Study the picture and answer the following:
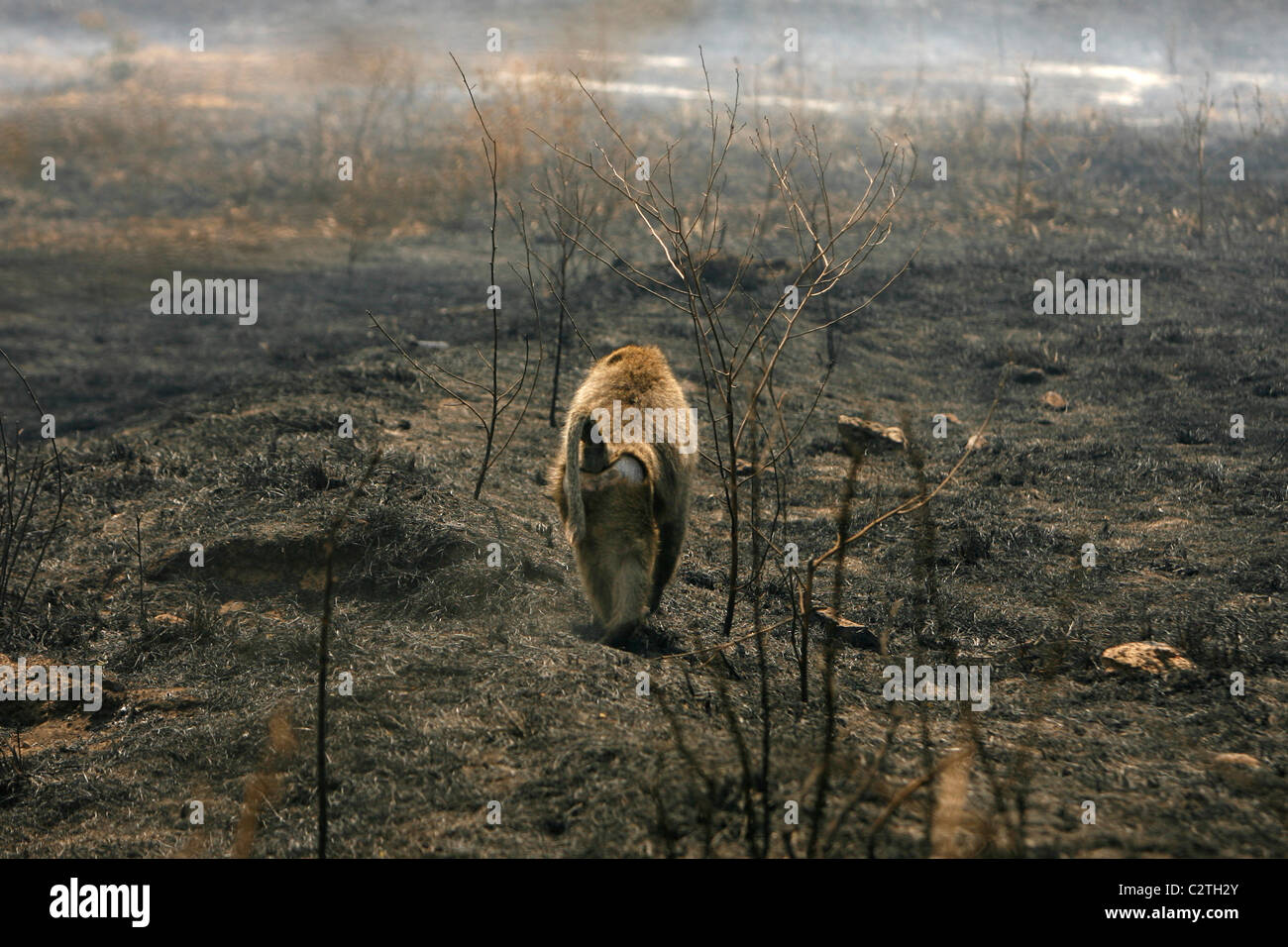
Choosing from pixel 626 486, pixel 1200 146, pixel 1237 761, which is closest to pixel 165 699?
pixel 626 486

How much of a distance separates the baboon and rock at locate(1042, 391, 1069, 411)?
6.34 m

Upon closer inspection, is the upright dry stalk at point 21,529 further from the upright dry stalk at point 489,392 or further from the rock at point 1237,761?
the rock at point 1237,761

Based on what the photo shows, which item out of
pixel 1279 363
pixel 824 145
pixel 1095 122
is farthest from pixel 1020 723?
pixel 1095 122

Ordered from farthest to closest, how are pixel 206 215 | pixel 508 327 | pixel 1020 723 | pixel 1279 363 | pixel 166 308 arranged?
pixel 206 215, pixel 166 308, pixel 508 327, pixel 1279 363, pixel 1020 723

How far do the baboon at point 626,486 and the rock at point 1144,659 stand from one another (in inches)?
87.0

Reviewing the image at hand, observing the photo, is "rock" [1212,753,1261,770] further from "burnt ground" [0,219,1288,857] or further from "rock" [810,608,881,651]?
"rock" [810,608,881,651]

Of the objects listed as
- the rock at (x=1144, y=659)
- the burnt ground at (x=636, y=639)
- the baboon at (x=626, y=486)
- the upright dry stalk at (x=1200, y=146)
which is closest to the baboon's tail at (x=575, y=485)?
the baboon at (x=626, y=486)

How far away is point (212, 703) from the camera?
15.8 ft

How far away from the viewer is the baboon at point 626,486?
4828 mm

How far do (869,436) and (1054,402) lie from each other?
2819 mm

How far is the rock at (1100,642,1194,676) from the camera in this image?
476 centimetres

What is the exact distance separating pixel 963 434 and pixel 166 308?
42.3ft

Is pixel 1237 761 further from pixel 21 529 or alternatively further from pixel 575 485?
pixel 21 529
